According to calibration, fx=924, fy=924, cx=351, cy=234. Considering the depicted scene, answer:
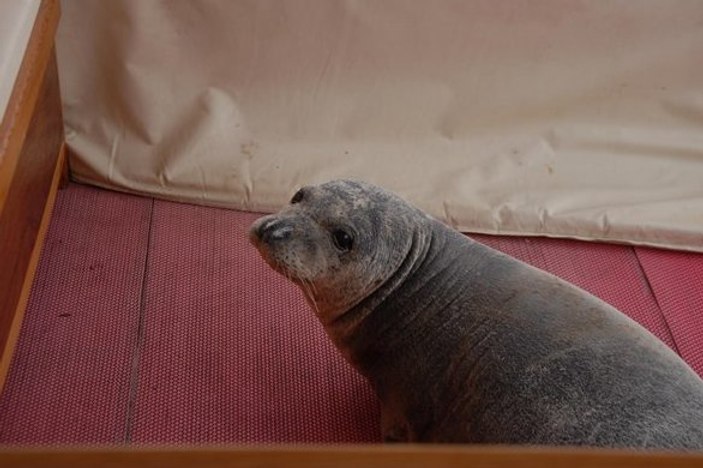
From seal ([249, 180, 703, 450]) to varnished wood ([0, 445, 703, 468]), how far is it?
1.55ft

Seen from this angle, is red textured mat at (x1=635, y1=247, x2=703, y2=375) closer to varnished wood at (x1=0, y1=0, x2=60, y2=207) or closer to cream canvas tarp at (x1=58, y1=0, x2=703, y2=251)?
cream canvas tarp at (x1=58, y1=0, x2=703, y2=251)

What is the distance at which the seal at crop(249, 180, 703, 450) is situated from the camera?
122 centimetres

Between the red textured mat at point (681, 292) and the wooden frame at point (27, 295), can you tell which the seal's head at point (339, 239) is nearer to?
the wooden frame at point (27, 295)

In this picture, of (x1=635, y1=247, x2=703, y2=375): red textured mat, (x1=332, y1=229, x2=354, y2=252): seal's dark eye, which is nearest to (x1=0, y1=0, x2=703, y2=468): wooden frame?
(x1=332, y1=229, x2=354, y2=252): seal's dark eye

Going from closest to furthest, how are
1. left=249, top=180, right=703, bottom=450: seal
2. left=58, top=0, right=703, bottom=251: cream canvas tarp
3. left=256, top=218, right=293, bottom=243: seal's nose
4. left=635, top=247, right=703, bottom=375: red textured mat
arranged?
left=249, top=180, right=703, bottom=450: seal, left=256, top=218, right=293, bottom=243: seal's nose, left=635, top=247, right=703, bottom=375: red textured mat, left=58, top=0, right=703, bottom=251: cream canvas tarp

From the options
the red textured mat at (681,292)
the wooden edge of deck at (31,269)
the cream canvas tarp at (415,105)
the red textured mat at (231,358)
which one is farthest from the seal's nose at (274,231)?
the red textured mat at (681,292)

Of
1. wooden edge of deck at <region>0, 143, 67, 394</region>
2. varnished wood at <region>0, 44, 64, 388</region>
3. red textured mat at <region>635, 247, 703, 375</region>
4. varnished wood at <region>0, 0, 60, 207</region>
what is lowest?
wooden edge of deck at <region>0, 143, 67, 394</region>

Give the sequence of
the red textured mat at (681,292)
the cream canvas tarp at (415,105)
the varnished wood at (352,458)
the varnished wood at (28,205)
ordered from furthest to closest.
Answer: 1. the cream canvas tarp at (415,105)
2. the red textured mat at (681,292)
3. the varnished wood at (28,205)
4. the varnished wood at (352,458)

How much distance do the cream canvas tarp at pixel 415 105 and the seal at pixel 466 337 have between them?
1.97ft

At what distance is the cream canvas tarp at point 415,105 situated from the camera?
6.48 ft

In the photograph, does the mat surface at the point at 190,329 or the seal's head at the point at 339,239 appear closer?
the seal's head at the point at 339,239

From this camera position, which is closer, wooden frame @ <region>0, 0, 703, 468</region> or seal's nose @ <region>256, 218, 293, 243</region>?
wooden frame @ <region>0, 0, 703, 468</region>

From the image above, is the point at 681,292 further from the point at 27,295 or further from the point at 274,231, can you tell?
the point at 27,295

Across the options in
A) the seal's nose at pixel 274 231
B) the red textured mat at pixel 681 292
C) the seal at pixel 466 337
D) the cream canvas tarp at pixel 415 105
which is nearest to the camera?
the seal at pixel 466 337
